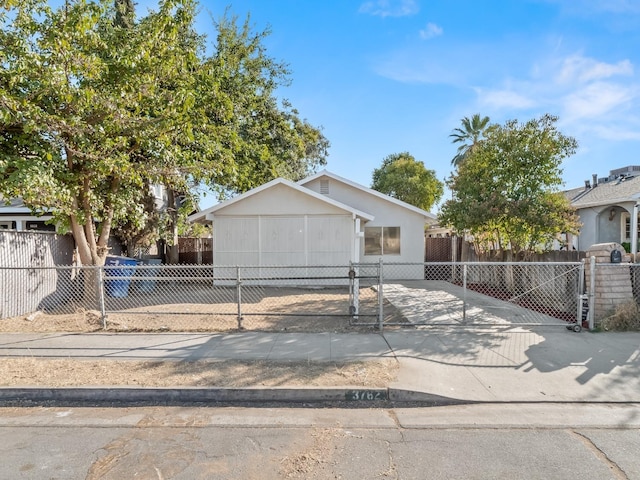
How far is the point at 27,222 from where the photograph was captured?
14.0 metres

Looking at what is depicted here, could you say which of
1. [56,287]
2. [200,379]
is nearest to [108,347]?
[200,379]

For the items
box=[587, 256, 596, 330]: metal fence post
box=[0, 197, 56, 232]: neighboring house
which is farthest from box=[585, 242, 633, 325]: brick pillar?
box=[0, 197, 56, 232]: neighboring house

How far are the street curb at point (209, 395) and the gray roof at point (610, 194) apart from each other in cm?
1444

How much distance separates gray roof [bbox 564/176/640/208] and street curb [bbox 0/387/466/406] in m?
14.4

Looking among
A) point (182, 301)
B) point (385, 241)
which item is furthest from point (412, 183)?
point (182, 301)

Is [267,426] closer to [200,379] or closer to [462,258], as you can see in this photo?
[200,379]

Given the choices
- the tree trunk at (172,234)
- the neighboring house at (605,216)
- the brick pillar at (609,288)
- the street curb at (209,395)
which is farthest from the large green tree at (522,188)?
the tree trunk at (172,234)

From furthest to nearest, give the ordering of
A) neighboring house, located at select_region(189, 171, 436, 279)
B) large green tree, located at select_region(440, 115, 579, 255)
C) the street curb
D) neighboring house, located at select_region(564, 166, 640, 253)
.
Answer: neighboring house, located at select_region(564, 166, 640, 253), neighboring house, located at select_region(189, 171, 436, 279), large green tree, located at select_region(440, 115, 579, 255), the street curb

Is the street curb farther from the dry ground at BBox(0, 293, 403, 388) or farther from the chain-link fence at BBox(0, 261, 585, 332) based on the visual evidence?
the chain-link fence at BBox(0, 261, 585, 332)

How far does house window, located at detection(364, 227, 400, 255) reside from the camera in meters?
16.4

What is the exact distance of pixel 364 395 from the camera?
14.6 ft

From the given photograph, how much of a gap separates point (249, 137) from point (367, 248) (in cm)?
722

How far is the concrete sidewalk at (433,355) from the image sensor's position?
4.45 m

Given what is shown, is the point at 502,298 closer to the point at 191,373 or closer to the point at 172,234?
the point at 191,373
